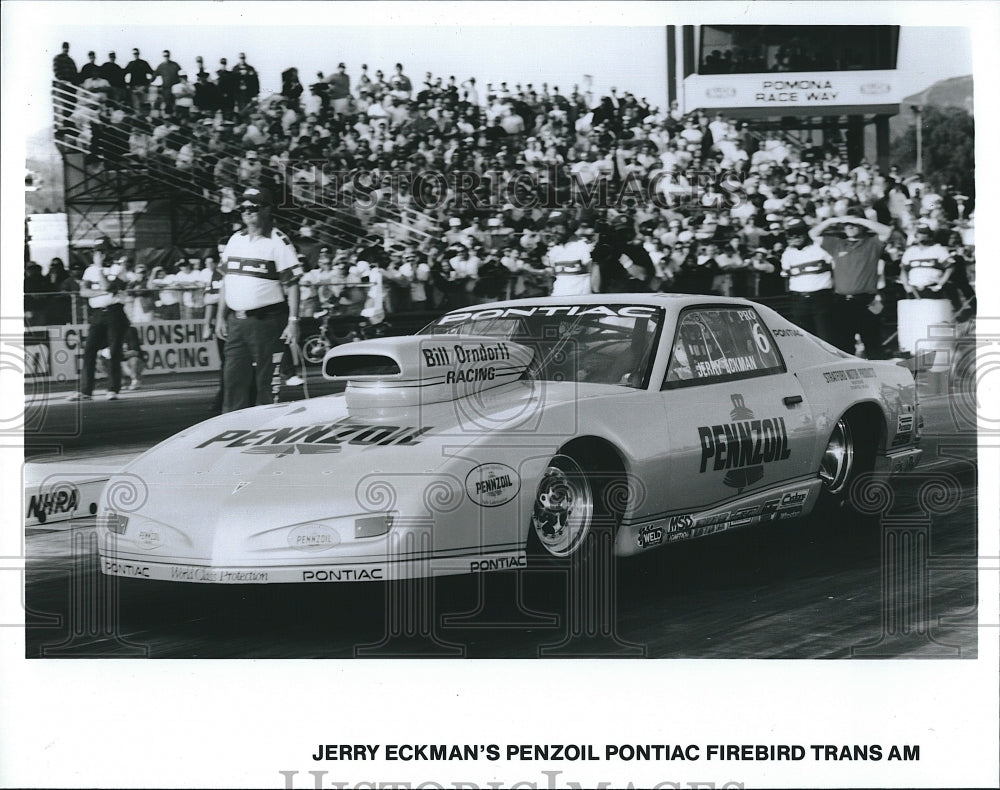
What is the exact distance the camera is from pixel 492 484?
15.9 ft

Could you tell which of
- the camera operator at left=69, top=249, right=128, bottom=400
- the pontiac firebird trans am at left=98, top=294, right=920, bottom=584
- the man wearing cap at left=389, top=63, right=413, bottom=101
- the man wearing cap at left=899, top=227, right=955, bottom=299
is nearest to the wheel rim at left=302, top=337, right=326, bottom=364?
the camera operator at left=69, top=249, right=128, bottom=400

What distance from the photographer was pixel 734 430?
5637 mm

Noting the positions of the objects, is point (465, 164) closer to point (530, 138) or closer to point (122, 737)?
point (530, 138)


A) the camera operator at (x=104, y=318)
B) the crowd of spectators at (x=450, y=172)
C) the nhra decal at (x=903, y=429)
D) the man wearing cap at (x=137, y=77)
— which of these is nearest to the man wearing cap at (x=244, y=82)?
the crowd of spectators at (x=450, y=172)

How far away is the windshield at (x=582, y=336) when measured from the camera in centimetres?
551

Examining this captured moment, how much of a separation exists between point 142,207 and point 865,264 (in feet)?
13.7

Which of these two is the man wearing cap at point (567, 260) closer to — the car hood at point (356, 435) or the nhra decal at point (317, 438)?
the car hood at point (356, 435)

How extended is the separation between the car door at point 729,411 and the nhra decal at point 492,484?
0.80 m

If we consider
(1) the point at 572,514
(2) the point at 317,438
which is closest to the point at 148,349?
(2) the point at 317,438

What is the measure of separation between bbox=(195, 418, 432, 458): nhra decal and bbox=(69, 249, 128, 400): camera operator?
156 centimetres

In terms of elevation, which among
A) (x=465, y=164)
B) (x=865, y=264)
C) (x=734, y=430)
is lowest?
(x=734, y=430)

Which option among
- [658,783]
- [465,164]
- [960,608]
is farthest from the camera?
[465,164]

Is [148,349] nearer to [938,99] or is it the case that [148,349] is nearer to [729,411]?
[729,411]

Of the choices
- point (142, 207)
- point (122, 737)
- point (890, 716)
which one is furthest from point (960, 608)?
point (142, 207)
